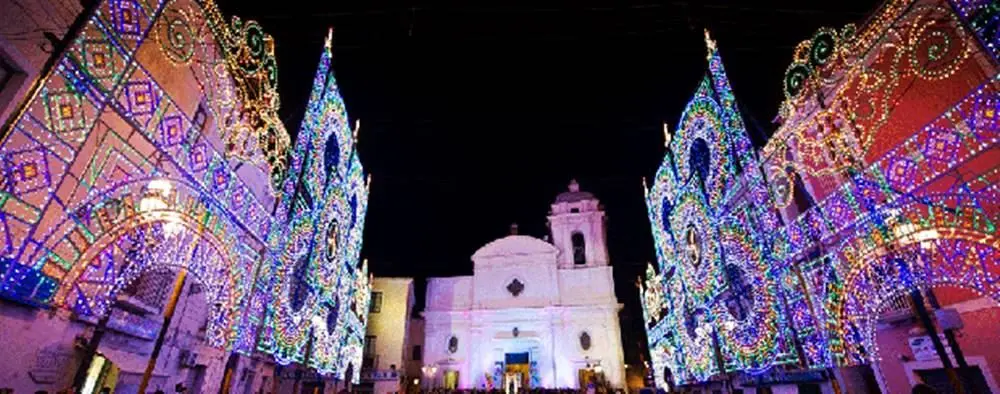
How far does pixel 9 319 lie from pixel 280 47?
845cm

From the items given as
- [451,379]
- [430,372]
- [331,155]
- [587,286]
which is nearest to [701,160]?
[331,155]

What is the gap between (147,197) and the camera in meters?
6.79

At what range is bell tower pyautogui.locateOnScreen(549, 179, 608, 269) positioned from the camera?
32656 millimetres

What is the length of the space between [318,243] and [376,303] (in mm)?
16969

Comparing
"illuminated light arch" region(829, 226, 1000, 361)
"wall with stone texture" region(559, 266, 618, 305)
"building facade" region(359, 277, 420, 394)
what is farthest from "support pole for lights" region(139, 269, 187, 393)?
"wall with stone texture" region(559, 266, 618, 305)

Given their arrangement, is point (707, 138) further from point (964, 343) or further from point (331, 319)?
point (331, 319)

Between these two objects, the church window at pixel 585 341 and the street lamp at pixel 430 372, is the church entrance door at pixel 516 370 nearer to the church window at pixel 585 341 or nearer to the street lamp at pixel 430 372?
the church window at pixel 585 341

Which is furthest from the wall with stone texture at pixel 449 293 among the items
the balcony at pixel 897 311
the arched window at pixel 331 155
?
the balcony at pixel 897 311

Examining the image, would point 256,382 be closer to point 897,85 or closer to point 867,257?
point 867,257

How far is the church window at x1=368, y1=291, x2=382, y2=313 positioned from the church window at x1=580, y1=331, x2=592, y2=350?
14.2 m

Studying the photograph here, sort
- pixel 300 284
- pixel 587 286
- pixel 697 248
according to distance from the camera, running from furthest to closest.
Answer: pixel 587 286
pixel 697 248
pixel 300 284

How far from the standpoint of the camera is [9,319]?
5.58 meters

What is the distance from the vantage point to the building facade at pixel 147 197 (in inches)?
206

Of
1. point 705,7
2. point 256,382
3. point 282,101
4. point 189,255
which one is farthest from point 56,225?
point 705,7
